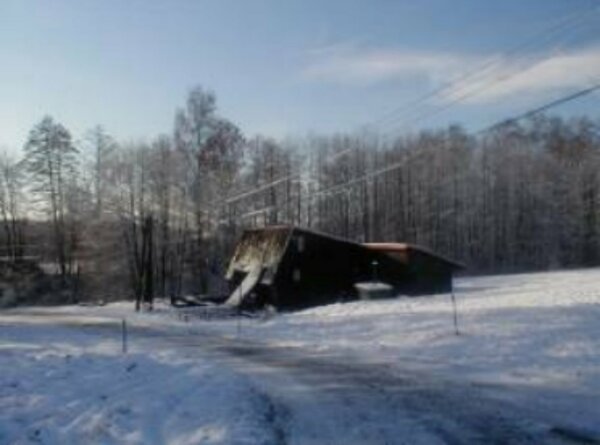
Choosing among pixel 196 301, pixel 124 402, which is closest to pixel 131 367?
pixel 124 402

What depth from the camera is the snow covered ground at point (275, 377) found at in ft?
47.9

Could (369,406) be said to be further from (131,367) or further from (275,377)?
(131,367)

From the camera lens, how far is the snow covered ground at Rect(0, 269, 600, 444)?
47.9ft

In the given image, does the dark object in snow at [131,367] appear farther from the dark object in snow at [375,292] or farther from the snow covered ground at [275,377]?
the dark object in snow at [375,292]

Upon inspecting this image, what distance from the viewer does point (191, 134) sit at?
75812mm

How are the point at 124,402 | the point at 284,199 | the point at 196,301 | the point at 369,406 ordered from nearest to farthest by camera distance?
1. the point at 369,406
2. the point at 124,402
3. the point at 196,301
4. the point at 284,199

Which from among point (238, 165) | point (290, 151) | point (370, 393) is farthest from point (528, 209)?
point (370, 393)

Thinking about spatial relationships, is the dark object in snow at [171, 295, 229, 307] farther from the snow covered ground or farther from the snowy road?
the snowy road

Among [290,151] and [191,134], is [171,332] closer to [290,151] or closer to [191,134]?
[191,134]

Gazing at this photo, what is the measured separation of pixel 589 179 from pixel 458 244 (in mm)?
14518

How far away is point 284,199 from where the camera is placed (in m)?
88.8

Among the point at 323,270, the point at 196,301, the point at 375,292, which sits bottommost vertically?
the point at 196,301

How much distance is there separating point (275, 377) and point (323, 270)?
99.5ft

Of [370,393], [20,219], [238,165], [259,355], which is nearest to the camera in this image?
[370,393]
